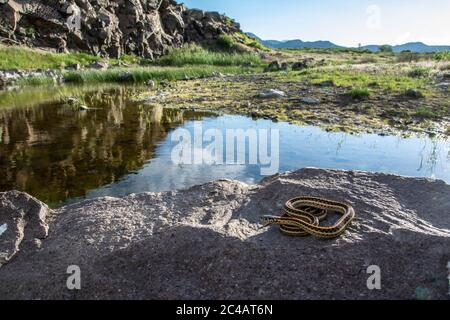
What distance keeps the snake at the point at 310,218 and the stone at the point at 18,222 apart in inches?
129

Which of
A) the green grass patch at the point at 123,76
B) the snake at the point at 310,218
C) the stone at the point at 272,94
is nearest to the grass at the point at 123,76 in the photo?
the green grass patch at the point at 123,76

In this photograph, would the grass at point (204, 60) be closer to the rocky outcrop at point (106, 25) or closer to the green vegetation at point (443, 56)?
the rocky outcrop at point (106, 25)

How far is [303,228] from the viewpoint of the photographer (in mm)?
5414

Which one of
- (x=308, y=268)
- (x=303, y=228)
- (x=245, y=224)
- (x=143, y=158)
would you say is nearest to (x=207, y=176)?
(x=143, y=158)

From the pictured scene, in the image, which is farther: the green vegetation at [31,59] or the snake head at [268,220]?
the green vegetation at [31,59]

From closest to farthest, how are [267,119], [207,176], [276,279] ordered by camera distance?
1. [276,279]
2. [207,176]
3. [267,119]

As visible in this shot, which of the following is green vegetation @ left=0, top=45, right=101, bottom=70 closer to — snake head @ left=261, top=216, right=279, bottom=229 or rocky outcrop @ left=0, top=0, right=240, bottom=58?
rocky outcrop @ left=0, top=0, right=240, bottom=58

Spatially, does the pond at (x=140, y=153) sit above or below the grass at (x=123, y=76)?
below

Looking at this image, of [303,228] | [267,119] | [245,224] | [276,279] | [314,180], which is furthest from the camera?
[267,119]

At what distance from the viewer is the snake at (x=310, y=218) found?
536 cm

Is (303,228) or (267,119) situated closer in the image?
(303,228)

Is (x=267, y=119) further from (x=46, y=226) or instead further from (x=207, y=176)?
(x=46, y=226)

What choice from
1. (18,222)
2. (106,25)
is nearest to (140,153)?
(18,222)
